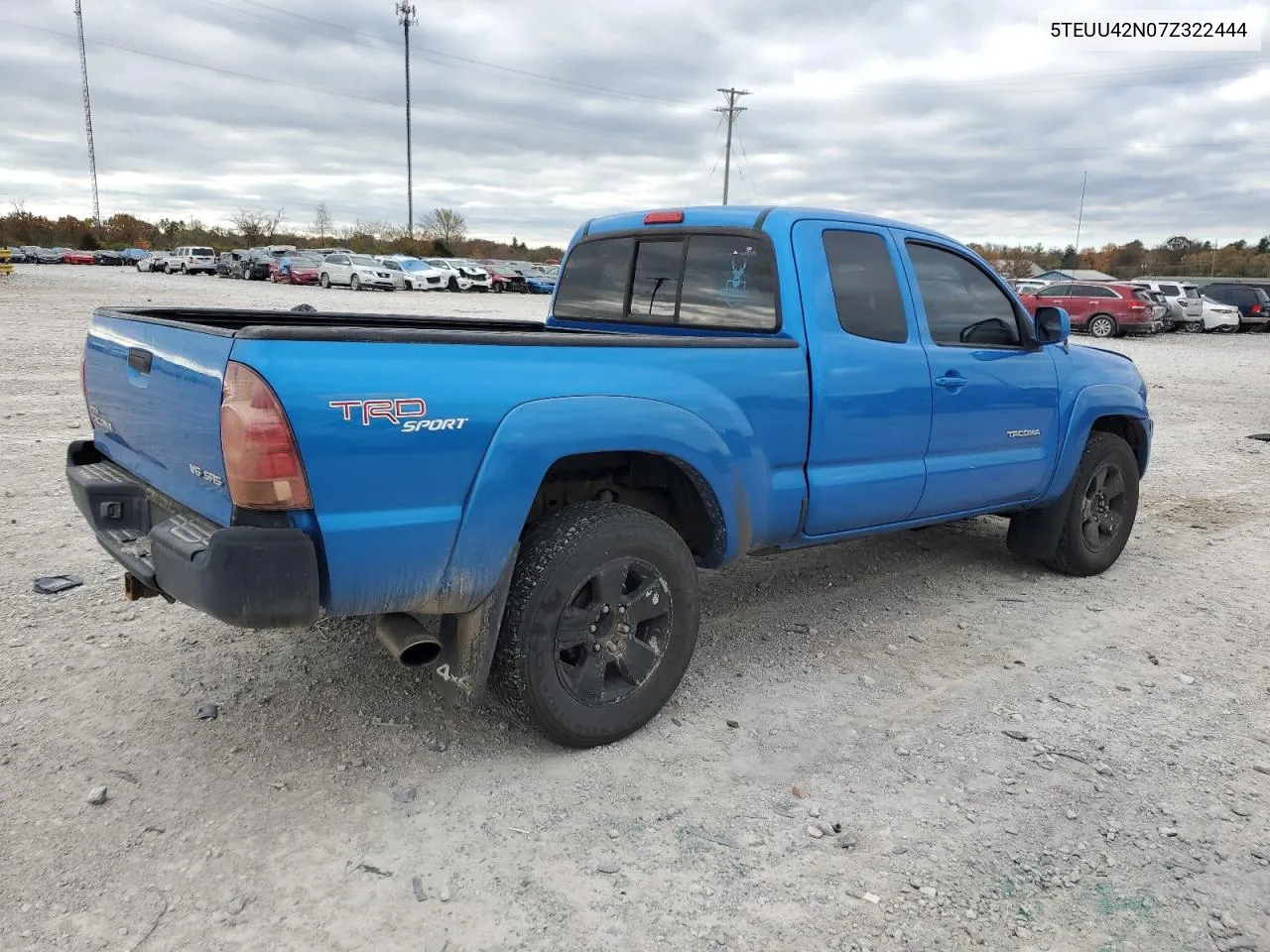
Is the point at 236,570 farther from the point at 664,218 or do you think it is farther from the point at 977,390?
the point at 977,390

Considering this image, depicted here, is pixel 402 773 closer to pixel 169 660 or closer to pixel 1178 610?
pixel 169 660

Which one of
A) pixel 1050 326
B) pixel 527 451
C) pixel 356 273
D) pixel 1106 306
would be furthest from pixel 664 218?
pixel 356 273

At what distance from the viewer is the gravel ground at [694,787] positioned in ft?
8.34

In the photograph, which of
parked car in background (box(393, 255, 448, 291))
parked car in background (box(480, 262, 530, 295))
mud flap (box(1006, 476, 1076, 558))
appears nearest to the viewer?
mud flap (box(1006, 476, 1076, 558))

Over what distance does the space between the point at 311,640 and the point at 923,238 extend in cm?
343

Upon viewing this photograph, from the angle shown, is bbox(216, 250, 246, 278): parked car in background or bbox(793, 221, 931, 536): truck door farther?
bbox(216, 250, 246, 278): parked car in background

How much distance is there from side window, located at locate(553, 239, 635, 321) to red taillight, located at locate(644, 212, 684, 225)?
148 mm

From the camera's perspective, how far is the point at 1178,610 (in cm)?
503

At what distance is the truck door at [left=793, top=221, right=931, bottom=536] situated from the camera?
3.90 meters

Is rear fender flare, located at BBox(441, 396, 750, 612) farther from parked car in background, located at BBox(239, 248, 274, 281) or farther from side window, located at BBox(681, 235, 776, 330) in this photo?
parked car in background, located at BBox(239, 248, 274, 281)

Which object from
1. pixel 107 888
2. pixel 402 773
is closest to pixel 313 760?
pixel 402 773

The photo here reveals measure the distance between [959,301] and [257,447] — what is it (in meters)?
3.47

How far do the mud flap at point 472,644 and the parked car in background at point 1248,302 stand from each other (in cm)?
3516

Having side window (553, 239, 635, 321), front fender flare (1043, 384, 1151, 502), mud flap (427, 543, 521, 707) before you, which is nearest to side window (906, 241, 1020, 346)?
front fender flare (1043, 384, 1151, 502)
